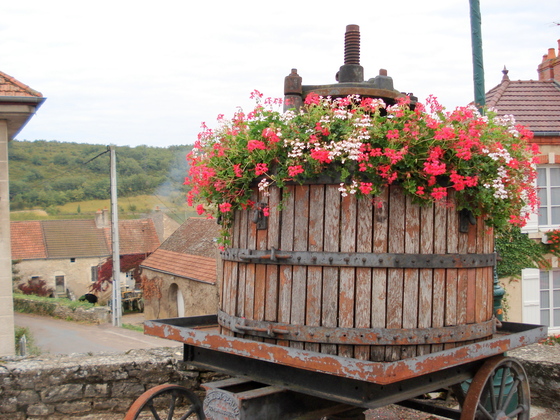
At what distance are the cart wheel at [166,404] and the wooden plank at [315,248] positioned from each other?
1.14 metres

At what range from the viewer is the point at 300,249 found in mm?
3090

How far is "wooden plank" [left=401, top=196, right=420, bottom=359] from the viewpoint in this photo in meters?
3.01

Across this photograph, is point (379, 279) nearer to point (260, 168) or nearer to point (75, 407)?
point (260, 168)

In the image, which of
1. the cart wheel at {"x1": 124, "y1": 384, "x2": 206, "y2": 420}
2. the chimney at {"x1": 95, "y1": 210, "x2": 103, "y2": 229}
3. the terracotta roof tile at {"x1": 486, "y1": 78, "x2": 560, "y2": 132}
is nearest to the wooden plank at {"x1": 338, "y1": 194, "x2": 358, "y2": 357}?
the cart wheel at {"x1": 124, "y1": 384, "x2": 206, "y2": 420}

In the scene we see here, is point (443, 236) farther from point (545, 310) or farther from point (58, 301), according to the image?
point (58, 301)

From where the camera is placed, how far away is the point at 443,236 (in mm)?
3135

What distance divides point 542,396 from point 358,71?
3.79 m

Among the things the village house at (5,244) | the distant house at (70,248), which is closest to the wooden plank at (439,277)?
the village house at (5,244)

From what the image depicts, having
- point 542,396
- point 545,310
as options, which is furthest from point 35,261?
point 542,396

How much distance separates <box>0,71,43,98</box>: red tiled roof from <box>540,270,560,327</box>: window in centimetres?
1069

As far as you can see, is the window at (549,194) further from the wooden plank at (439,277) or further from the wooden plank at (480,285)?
the wooden plank at (439,277)

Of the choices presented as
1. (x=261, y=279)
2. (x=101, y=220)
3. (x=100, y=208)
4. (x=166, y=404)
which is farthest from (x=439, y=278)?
(x=100, y=208)

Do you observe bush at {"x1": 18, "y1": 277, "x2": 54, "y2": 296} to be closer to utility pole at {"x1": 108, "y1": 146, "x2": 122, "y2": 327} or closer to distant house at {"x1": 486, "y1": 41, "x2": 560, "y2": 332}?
utility pole at {"x1": 108, "y1": 146, "x2": 122, "y2": 327}

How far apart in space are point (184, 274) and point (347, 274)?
19854 mm
